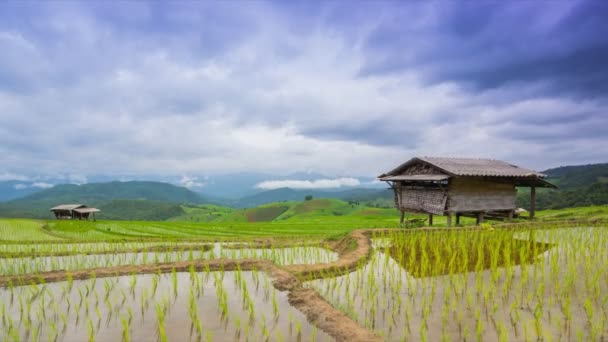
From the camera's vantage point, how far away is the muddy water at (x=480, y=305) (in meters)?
4.19

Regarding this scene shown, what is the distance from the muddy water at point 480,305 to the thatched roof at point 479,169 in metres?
8.86

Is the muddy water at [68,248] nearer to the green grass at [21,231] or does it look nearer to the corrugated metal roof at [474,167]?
the green grass at [21,231]

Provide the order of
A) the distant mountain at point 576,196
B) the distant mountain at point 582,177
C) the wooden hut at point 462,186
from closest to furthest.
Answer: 1. the wooden hut at point 462,186
2. the distant mountain at point 576,196
3. the distant mountain at point 582,177

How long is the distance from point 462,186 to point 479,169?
4.03 ft

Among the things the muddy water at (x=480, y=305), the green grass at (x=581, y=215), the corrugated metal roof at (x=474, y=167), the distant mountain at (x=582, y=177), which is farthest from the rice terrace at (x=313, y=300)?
the distant mountain at (x=582, y=177)

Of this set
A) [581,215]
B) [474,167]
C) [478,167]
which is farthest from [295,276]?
[581,215]

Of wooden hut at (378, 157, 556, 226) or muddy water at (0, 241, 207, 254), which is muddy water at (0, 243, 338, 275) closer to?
muddy water at (0, 241, 207, 254)

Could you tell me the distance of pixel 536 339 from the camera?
157 inches

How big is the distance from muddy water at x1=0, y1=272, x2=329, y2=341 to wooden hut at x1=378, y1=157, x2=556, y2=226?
12.5 m

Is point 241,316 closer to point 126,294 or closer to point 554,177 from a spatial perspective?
point 126,294

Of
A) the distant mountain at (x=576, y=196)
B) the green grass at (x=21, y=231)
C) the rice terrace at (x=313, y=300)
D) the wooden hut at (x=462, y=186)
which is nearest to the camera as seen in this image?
the rice terrace at (x=313, y=300)

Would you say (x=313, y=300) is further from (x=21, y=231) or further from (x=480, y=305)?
(x=21, y=231)

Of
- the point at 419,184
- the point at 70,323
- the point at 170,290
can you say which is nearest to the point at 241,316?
the point at 170,290

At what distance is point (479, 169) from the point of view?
16.5 meters
